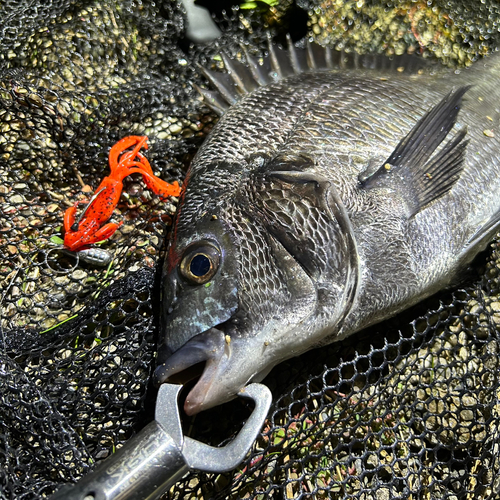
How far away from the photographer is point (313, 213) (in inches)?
75.5

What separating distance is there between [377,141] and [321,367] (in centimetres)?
121

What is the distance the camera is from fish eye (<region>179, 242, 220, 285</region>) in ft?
5.95

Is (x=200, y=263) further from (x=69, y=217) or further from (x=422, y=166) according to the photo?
(x=69, y=217)

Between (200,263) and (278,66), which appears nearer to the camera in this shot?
(200,263)

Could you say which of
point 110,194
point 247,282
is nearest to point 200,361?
point 247,282

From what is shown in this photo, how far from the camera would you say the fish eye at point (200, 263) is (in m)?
1.81

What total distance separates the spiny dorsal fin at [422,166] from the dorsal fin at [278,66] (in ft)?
3.02

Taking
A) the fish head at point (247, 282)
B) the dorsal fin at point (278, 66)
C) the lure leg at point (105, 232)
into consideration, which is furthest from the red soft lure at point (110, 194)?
the fish head at point (247, 282)

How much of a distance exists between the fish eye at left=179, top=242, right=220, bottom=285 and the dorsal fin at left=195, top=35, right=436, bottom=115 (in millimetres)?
1229

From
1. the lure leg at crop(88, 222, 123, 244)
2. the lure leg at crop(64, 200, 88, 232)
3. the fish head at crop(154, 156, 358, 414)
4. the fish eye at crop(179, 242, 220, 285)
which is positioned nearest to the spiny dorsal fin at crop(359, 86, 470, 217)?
the fish head at crop(154, 156, 358, 414)

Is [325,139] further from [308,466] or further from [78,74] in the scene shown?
[78,74]

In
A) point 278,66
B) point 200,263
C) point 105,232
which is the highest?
point 278,66

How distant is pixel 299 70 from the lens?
288cm

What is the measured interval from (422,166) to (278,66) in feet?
3.85
